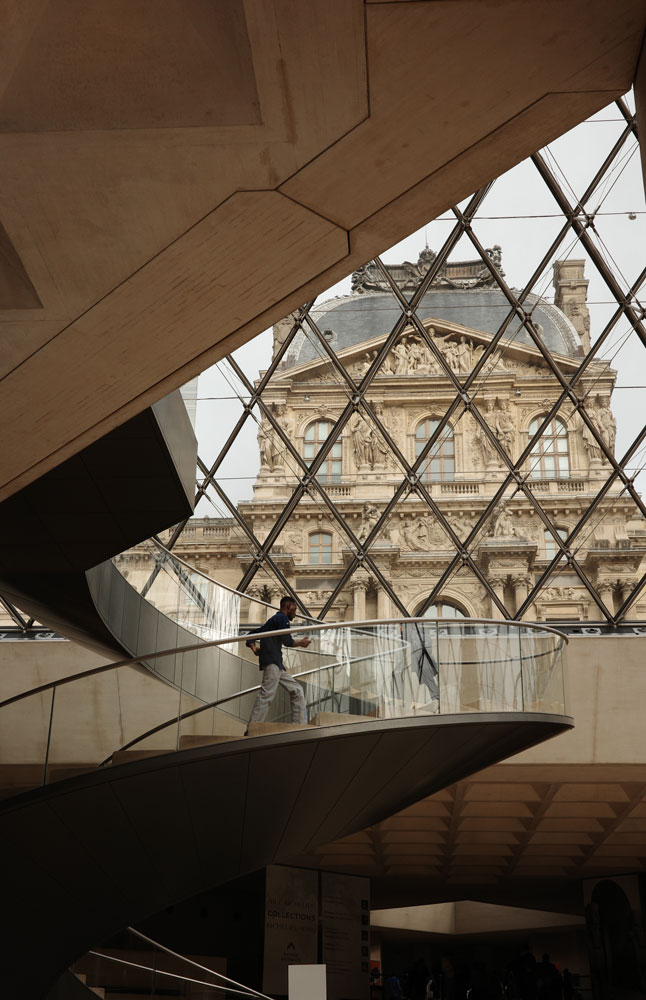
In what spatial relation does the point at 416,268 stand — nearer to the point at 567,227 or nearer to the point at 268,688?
the point at 567,227

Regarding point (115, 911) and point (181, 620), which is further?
point (181, 620)

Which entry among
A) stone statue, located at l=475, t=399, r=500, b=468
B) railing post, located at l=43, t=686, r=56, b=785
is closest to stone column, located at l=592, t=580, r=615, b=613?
stone statue, located at l=475, t=399, r=500, b=468

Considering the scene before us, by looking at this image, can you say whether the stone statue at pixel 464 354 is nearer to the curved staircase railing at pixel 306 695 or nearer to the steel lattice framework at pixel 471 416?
the steel lattice framework at pixel 471 416

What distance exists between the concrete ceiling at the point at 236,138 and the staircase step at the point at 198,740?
5301 mm

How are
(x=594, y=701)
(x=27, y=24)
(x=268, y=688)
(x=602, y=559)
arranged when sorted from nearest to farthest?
1. (x=27, y=24)
2. (x=268, y=688)
3. (x=594, y=701)
4. (x=602, y=559)

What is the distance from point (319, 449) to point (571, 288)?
230 inches

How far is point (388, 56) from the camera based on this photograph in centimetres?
242

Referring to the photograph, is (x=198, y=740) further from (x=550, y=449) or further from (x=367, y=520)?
(x=550, y=449)

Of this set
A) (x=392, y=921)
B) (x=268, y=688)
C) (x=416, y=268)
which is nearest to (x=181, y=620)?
Result: (x=268, y=688)

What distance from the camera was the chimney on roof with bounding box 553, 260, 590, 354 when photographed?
18266 millimetres

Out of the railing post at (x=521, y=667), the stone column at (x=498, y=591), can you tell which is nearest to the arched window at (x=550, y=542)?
the stone column at (x=498, y=591)

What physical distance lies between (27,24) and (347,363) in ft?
55.0

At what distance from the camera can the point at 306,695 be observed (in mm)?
8445

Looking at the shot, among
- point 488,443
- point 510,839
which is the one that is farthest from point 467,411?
point 510,839
